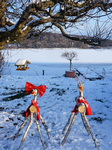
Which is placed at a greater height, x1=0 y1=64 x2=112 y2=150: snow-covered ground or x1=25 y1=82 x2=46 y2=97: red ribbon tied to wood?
x1=25 y1=82 x2=46 y2=97: red ribbon tied to wood

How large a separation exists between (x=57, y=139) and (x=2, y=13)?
3.49m

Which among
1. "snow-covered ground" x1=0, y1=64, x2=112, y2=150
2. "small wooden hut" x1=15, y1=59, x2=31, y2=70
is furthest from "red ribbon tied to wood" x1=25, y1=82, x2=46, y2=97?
"small wooden hut" x1=15, y1=59, x2=31, y2=70

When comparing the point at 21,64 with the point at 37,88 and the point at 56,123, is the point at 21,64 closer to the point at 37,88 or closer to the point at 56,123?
the point at 56,123

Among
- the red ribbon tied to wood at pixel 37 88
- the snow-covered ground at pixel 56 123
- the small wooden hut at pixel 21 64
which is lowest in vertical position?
the snow-covered ground at pixel 56 123

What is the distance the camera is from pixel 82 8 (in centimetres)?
350

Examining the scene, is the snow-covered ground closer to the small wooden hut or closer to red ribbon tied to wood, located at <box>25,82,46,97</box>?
red ribbon tied to wood, located at <box>25,82,46,97</box>

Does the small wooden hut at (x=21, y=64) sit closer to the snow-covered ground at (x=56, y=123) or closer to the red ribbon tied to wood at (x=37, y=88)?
the snow-covered ground at (x=56, y=123)

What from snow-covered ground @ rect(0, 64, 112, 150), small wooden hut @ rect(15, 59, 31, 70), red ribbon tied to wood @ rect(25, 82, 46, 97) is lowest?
snow-covered ground @ rect(0, 64, 112, 150)

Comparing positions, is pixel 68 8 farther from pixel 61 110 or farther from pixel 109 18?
pixel 61 110

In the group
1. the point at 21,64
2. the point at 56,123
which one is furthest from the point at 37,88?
the point at 21,64

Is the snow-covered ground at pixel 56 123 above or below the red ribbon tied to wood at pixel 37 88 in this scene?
below

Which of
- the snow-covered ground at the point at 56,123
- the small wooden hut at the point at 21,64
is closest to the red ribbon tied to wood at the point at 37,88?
the snow-covered ground at the point at 56,123

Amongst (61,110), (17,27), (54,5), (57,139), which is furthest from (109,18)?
(61,110)

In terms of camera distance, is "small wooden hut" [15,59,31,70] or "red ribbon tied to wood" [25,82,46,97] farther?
"small wooden hut" [15,59,31,70]
